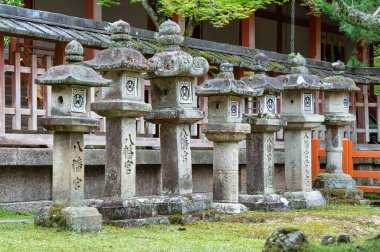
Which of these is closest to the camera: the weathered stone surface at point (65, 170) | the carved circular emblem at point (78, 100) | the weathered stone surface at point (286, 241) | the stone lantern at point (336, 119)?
the weathered stone surface at point (286, 241)

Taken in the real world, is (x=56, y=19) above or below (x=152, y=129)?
above

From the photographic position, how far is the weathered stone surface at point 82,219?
1054 cm

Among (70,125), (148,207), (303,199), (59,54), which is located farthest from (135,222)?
(303,199)

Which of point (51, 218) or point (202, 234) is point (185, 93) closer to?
point (202, 234)

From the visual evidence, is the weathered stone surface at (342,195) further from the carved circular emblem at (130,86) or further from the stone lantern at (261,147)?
the carved circular emblem at (130,86)

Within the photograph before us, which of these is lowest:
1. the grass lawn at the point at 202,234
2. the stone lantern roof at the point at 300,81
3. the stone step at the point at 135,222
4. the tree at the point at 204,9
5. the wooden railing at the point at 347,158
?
the grass lawn at the point at 202,234

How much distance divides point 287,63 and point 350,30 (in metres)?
2.07

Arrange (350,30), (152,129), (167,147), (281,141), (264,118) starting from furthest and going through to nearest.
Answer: (350,30) → (281,141) → (152,129) → (264,118) → (167,147)

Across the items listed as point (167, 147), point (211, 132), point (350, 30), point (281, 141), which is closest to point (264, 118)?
point (211, 132)

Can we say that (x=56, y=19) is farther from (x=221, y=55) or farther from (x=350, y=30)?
(x=350, y=30)

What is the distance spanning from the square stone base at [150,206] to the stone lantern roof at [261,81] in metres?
2.93

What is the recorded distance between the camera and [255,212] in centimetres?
1405

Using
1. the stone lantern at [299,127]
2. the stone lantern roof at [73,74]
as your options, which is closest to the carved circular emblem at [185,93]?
the stone lantern roof at [73,74]

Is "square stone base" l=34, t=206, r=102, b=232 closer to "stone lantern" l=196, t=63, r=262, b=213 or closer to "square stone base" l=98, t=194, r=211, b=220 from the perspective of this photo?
"square stone base" l=98, t=194, r=211, b=220
